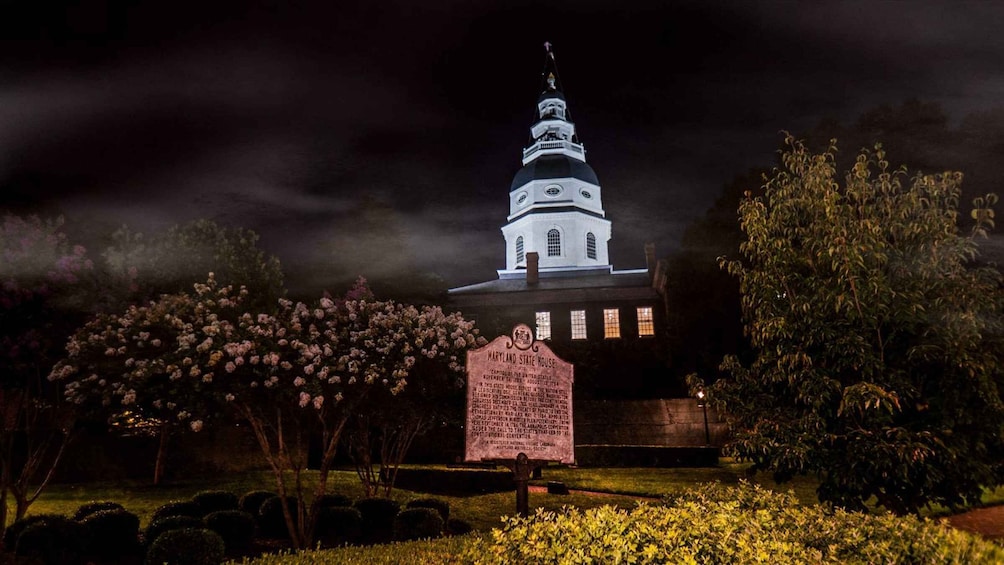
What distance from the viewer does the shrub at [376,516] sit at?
11.4 meters

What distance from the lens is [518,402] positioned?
879 centimetres

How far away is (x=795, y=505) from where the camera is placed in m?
6.73

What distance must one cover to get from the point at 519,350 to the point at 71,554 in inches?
281

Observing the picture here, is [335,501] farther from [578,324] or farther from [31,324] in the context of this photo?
[578,324]

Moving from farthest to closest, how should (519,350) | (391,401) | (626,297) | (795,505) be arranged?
1. (626,297)
2. (391,401)
3. (519,350)
4. (795,505)

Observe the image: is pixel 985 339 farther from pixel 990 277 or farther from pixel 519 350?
pixel 519 350

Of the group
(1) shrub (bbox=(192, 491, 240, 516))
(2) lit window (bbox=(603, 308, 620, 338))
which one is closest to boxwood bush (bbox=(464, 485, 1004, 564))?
(1) shrub (bbox=(192, 491, 240, 516))

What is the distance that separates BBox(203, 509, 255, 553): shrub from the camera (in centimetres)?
991

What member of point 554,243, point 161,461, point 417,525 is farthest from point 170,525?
point 554,243

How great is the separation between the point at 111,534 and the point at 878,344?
38.6ft

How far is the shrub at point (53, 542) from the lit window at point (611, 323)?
38.1 metres

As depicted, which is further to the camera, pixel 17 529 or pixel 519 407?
pixel 17 529

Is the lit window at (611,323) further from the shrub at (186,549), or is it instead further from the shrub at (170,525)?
the shrub at (186,549)

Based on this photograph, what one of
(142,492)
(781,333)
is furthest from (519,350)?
(142,492)
